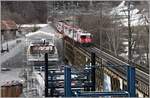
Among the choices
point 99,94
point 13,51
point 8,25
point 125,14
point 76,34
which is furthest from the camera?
point 13,51

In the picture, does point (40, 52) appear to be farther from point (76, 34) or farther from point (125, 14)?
point (125, 14)

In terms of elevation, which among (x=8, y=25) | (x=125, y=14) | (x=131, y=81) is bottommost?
(x=131, y=81)

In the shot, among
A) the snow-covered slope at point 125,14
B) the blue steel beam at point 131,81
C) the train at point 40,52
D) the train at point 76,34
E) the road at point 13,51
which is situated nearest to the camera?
the blue steel beam at point 131,81

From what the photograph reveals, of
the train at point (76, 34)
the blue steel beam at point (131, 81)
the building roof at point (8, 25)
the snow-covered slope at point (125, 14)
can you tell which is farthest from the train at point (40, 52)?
the blue steel beam at point (131, 81)

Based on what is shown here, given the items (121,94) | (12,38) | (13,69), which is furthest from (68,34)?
(121,94)

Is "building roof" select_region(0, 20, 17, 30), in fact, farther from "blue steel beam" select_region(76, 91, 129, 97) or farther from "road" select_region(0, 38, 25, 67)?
"blue steel beam" select_region(76, 91, 129, 97)

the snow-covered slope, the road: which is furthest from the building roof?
the snow-covered slope

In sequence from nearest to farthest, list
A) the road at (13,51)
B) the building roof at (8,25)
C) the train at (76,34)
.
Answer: the train at (76,34) < the building roof at (8,25) < the road at (13,51)

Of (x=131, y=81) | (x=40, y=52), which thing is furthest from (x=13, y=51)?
(x=131, y=81)

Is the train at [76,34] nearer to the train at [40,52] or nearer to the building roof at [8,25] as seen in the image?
the train at [40,52]

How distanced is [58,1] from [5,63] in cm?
444

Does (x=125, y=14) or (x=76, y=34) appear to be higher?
(x=125, y=14)

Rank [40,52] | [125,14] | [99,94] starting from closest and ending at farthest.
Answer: [99,94] → [40,52] → [125,14]

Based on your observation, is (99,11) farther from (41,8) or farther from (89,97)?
(89,97)
